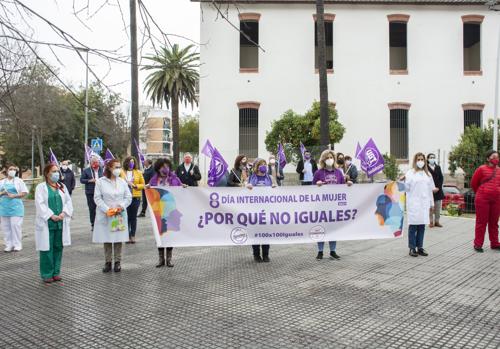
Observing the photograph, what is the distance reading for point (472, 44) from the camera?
106 ft

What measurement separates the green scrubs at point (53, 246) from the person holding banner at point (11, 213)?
324cm

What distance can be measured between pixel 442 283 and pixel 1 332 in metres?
5.95

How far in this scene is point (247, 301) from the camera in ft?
20.9

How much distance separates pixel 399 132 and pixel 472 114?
480 cm

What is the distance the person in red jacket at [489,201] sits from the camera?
9828 millimetres

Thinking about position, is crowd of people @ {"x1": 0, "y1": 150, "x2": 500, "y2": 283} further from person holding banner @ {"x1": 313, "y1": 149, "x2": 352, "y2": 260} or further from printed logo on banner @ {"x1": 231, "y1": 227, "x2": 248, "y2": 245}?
printed logo on banner @ {"x1": 231, "y1": 227, "x2": 248, "y2": 245}

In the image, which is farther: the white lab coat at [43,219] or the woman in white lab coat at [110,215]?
the woman in white lab coat at [110,215]

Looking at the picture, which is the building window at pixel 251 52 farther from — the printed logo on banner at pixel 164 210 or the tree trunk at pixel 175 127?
the printed logo on banner at pixel 164 210

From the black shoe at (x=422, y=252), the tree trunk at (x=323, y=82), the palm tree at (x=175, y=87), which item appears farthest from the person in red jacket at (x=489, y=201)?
the palm tree at (x=175, y=87)

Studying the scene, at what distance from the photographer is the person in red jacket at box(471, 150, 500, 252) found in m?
9.83

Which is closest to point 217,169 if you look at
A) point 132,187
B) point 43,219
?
point 132,187

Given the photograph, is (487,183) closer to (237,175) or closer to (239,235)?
(237,175)

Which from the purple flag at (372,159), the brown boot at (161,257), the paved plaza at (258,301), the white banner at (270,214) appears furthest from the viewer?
the purple flag at (372,159)

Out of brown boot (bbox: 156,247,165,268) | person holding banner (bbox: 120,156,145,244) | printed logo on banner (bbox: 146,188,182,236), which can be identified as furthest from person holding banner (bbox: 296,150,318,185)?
brown boot (bbox: 156,247,165,268)
